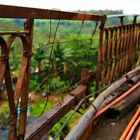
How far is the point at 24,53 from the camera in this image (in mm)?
1793

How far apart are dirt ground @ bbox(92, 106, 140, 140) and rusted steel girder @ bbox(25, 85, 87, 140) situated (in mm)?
344

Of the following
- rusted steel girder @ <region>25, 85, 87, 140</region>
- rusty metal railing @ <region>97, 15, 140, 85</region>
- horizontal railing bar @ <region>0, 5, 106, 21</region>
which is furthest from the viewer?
rusty metal railing @ <region>97, 15, 140, 85</region>

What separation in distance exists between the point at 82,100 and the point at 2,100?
1713 cm

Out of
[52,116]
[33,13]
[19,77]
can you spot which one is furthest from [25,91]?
[52,116]

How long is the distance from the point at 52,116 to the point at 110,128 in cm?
89

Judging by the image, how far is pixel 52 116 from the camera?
2404 mm

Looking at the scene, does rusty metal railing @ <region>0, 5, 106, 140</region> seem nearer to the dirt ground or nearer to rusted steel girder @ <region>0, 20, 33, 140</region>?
rusted steel girder @ <region>0, 20, 33, 140</region>

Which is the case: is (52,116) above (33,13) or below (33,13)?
below

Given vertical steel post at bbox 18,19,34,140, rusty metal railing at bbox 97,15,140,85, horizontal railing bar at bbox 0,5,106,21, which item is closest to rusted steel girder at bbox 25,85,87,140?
vertical steel post at bbox 18,19,34,140

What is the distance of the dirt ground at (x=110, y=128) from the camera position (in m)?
2.93

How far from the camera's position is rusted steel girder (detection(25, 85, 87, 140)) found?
6.95ft

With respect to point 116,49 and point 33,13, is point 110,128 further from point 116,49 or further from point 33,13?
point 33,13

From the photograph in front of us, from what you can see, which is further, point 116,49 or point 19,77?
point 116,49

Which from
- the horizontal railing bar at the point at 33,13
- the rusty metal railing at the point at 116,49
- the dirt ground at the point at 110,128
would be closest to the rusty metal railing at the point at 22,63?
the horizontal railing bar at the point at 33,13
